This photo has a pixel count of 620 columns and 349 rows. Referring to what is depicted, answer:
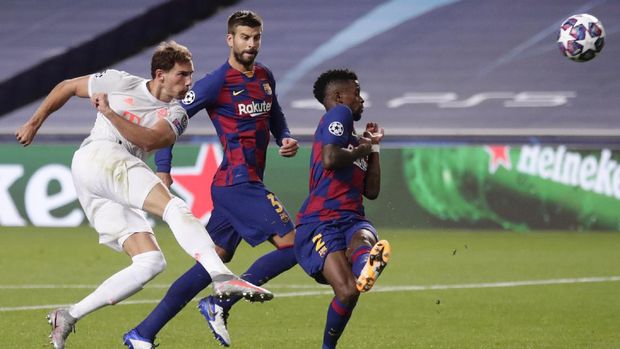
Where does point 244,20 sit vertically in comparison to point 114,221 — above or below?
above

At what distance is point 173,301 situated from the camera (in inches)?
282

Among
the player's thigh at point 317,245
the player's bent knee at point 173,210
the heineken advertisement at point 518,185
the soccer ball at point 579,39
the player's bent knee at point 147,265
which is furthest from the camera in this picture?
the heineken advertisement at point 518,185

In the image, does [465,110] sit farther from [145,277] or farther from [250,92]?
[145,277]

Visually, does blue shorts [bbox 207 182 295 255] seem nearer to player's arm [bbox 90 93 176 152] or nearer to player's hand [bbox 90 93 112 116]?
player's arm [bbox 90 93 176 152]

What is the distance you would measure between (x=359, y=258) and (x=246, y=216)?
112cm

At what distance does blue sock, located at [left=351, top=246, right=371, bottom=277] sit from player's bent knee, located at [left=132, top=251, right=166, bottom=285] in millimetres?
1001

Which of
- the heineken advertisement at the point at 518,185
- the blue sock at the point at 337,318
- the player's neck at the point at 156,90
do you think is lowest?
the heineken advertisement at the point at 518,185

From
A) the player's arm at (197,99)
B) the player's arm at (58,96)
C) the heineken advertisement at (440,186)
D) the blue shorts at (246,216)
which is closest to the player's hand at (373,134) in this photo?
the blue shorts at (246,216)

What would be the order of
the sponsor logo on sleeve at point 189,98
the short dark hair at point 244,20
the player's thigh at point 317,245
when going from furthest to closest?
the sponsor logo on sleeve at point 189,98 < the short dark hair at point 244,20 < the player's thigh at point 317,245

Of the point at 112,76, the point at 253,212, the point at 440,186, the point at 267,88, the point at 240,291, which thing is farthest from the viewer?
the point at 440,186

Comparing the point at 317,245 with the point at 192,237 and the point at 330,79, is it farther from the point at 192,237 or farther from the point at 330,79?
the point at 330,79

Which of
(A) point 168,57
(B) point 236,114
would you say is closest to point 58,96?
(A) point 168,57

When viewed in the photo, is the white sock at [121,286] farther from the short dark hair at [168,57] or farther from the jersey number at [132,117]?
the short dark hair at [168,57]

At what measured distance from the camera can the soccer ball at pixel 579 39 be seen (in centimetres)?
1066
